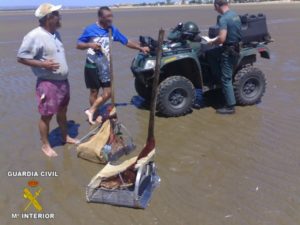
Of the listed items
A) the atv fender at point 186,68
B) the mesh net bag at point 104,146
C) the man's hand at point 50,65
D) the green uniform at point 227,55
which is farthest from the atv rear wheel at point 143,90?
the man's hand at point 50,65

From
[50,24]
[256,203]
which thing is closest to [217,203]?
[256,203]

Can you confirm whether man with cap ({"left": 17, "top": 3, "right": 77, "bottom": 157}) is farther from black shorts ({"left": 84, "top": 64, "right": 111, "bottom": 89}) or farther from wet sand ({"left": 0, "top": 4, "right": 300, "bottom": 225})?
black shorts ({"left": 84, "top": 64, "right": 111, "bottom": 89})

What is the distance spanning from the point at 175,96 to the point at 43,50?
97.5 inches

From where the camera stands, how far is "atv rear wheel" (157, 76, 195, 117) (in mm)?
7094

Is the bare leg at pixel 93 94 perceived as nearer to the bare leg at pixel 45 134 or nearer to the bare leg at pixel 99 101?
the bare leg at pixel 99 101

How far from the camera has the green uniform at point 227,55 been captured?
22.9 feet

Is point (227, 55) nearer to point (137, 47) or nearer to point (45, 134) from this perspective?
point (137, 47)

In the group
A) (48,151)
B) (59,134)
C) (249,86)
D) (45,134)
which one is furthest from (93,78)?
(249,86)

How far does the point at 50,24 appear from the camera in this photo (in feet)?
17.9

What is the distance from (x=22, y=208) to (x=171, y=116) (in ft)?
10.6

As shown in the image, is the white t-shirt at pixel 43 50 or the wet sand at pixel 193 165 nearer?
the wet sand at pixel 193 165

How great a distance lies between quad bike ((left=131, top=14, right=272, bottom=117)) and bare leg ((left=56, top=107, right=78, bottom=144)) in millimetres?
1526

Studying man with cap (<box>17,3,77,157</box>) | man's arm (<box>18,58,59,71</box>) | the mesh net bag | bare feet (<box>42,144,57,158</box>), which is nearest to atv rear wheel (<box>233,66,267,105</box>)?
the mesh net bag

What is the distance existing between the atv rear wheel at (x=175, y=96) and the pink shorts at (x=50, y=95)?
1782mm
